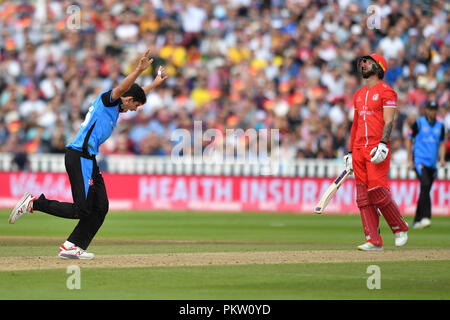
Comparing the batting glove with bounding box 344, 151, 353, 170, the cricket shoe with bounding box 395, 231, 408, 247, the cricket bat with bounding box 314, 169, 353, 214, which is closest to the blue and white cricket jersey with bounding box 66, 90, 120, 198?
the cricket bat with bounding box 314, 169, 353, 214

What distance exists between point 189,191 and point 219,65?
167 inches

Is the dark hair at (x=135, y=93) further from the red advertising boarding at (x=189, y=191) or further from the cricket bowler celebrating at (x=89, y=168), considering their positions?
the red advertising boarding at (x=189, y=191)

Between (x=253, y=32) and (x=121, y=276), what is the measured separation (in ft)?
60.6

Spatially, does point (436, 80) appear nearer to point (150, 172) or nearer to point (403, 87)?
point (403, 87)

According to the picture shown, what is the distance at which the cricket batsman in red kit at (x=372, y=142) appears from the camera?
41.3 feet

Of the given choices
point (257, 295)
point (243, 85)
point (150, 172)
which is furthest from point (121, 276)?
point (243, 85)

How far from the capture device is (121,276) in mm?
10039

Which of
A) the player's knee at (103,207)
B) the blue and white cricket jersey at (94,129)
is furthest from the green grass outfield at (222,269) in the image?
the blue and white cricket jersey at (94,129)

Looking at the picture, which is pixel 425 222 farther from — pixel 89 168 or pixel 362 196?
pixel 89 168

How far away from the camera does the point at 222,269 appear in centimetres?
1085

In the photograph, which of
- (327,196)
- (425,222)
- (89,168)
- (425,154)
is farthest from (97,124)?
(425,222)

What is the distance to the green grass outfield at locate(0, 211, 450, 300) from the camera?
8961 mm

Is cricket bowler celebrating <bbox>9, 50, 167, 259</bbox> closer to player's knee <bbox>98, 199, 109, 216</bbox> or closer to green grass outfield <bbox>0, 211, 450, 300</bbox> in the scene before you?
player's knee <bbox>98, 199, 109, 216</bbox>

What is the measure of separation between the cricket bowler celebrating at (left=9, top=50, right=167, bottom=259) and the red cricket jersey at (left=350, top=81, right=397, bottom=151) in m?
3.02
